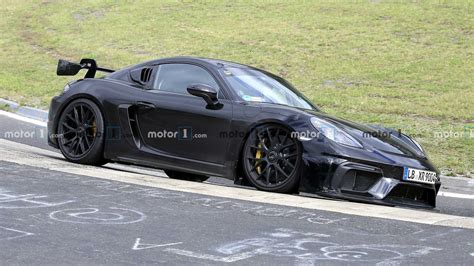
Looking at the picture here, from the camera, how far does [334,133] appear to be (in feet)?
26.6

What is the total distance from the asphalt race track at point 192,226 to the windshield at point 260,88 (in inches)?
46.5

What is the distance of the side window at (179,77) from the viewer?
8.98m

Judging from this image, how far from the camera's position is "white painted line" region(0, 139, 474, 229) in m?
6.94

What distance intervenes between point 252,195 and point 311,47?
15.1 meters

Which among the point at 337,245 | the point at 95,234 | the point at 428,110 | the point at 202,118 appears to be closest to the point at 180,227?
the point at 95,234

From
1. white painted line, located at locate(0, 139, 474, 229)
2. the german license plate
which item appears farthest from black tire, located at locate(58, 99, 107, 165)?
the german license plate

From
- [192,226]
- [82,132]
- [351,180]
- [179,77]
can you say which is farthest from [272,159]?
[82,132]

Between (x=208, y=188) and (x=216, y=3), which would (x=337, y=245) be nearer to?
(x=208, y=188)

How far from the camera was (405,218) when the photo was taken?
22.5 feet

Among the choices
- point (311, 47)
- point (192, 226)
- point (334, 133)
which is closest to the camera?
point (192, 226)

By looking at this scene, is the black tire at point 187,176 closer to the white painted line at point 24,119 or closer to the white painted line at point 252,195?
the white painted line at point 252,195

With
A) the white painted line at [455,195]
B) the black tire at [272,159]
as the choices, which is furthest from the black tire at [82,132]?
the white painted line at [455,195]

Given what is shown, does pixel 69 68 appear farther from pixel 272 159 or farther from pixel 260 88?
pixel 272 159

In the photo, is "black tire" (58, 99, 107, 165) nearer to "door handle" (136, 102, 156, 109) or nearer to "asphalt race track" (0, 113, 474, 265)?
"door handle" (136, 102, 156, 109)
